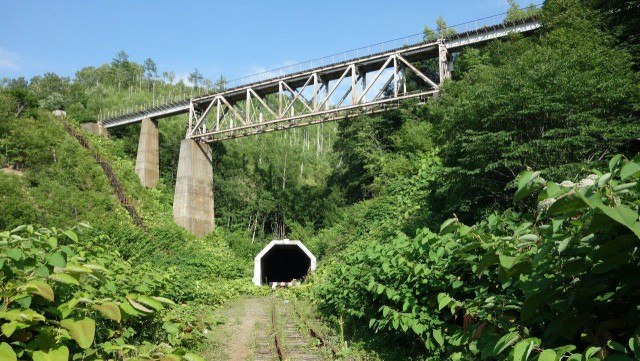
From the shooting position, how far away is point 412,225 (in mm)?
16859

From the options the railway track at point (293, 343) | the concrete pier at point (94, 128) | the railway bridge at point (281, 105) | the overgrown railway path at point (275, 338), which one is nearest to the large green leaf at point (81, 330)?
the railway track at point (293, 343)

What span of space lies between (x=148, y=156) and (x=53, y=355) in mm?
41279

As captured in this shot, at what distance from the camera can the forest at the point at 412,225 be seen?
2.29 meters

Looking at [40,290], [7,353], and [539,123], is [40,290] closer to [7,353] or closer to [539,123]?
[7,353]

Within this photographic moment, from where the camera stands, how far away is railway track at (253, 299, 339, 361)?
353 inches

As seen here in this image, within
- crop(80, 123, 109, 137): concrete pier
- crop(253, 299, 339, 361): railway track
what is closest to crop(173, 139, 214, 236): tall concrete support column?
crop(80, 123, 109, 137): concrete pier

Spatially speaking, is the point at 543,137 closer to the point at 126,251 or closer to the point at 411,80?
the point at 126,251

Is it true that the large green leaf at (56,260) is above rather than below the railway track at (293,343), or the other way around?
above

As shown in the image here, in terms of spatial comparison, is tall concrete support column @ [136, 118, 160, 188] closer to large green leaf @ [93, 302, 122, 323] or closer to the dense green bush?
large green leaf @ [93, 302, 122, 323]

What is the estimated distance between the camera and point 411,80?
37.9 meters

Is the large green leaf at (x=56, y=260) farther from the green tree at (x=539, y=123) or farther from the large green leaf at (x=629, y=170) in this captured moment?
the green tree at (x=539, y=123)

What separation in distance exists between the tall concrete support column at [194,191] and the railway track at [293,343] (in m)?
23.7

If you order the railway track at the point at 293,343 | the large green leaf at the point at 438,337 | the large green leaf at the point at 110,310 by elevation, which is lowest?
the railway track at the point at 293,343

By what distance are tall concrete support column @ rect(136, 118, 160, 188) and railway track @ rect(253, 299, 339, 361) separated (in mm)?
30833
